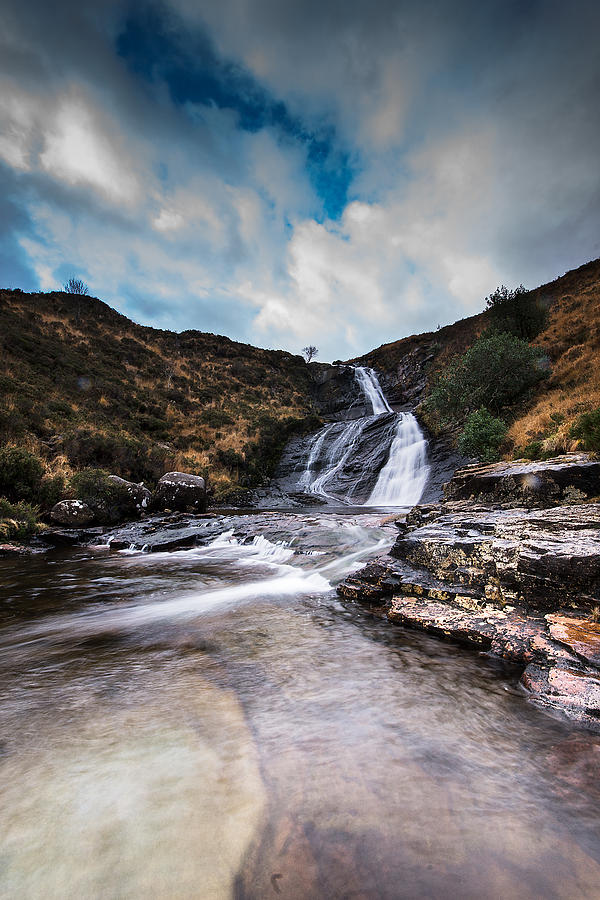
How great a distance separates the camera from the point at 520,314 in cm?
2058

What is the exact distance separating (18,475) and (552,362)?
884 inches

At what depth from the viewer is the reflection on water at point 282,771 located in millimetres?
1266

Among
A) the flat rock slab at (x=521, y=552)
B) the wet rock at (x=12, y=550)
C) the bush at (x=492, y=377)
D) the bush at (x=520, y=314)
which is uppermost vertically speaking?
the bush at (x=520, y=314)

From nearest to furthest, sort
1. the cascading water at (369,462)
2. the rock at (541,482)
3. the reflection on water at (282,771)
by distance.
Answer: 1. the reflection on water at (282,771)
2. the rock at (541,482)
3. the cascading water at (369,462)

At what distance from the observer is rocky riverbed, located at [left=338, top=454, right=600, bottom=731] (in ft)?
8.63

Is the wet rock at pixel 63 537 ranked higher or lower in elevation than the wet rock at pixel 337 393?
lower

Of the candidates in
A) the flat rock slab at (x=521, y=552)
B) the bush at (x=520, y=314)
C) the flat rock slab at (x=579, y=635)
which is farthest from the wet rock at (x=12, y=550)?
the bush at (x=520, y=314)

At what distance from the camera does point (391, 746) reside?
6.52ft

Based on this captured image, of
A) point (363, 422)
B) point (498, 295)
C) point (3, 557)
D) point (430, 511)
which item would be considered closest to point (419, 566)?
point (430, 511)

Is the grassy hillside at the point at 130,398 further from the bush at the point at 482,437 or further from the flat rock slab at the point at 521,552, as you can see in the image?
the flat rock slab at the point at 521,552

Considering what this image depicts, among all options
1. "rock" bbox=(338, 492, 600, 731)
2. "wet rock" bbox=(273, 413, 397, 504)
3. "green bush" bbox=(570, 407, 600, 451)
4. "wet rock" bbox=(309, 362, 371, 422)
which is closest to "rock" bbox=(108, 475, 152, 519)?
"wet rock" bbox=(273, 413, 397, 504)

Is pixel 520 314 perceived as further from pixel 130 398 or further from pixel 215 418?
pixel 130 398

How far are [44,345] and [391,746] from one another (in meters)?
30.1

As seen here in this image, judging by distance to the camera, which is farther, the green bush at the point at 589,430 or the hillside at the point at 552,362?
the hillside at the point at 552,362
